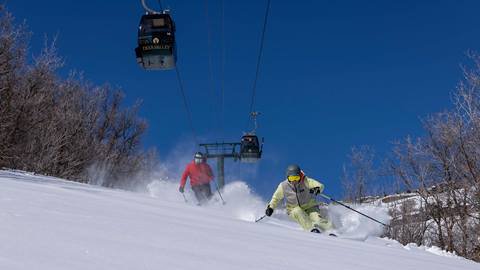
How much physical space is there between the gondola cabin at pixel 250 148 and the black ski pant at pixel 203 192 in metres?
11.9

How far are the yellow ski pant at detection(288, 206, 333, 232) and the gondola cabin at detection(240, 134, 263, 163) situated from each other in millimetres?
16440

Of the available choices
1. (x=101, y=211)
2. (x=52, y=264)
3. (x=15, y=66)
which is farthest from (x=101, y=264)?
(x=15, y=66)

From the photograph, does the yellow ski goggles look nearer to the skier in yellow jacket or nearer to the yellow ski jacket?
the skier in yellow jacket

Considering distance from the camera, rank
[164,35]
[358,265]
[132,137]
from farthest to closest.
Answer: [132,137], [164,35], [358,265]

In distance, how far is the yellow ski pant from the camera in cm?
837

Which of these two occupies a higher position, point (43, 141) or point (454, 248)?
point (43, 141)

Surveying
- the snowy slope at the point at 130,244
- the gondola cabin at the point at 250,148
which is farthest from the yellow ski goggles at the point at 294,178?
the gondola cabin at the point at 250,148

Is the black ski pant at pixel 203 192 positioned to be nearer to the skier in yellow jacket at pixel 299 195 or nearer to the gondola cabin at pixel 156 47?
the gondola cabin at pixel 156 47

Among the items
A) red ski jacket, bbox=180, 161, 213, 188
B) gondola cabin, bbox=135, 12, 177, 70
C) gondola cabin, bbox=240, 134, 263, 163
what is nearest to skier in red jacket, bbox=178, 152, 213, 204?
red ski jacket, bbox=180, 161, 213, 188

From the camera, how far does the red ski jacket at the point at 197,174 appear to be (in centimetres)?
1341

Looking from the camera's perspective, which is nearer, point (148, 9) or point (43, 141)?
point (148, 9)

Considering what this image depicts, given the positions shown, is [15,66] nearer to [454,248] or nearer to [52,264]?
[454,248]

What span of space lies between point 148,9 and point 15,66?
11789 mm

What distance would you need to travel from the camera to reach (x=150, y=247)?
3113 mm
